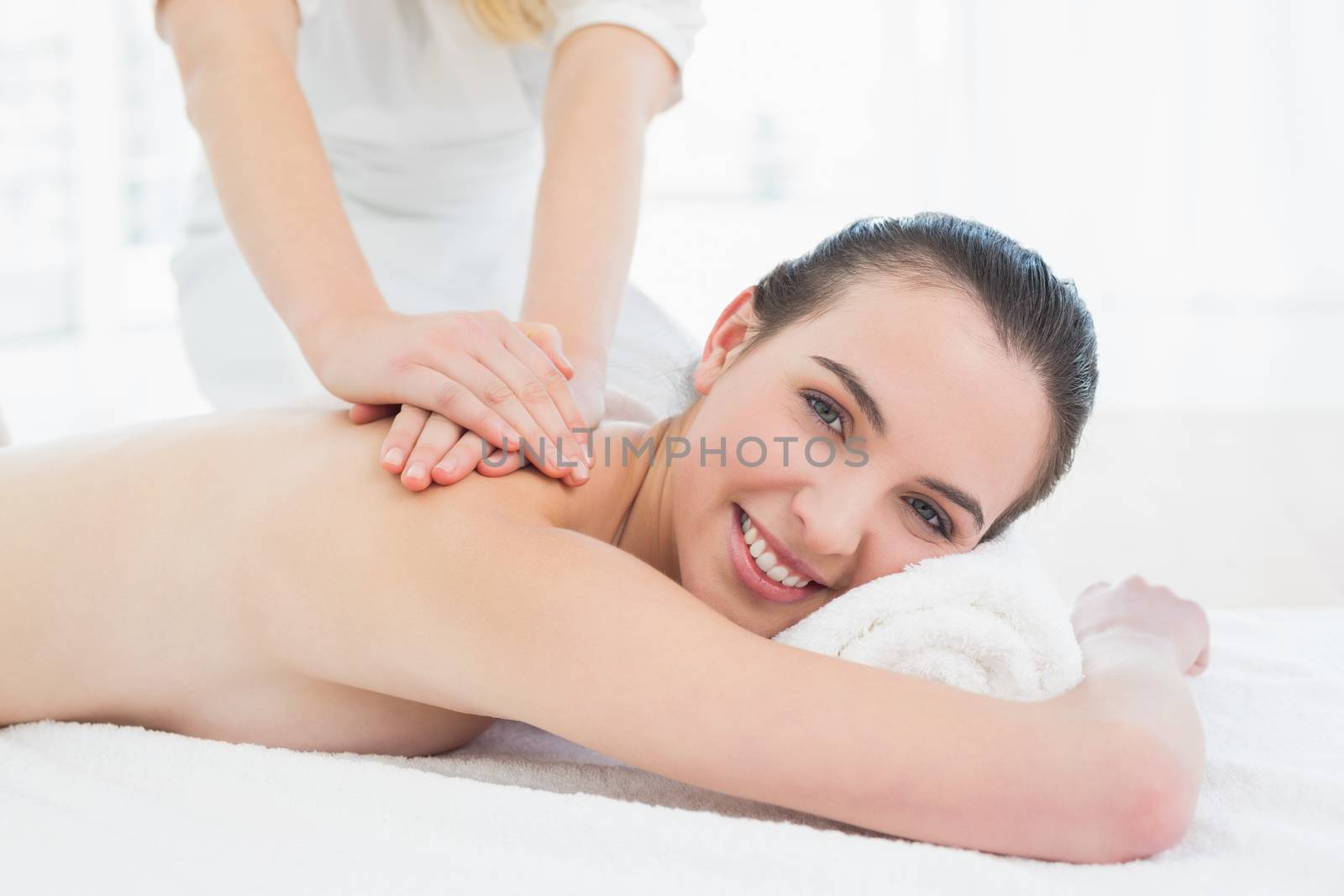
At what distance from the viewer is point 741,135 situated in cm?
397

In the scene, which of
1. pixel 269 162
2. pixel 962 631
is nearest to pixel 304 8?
pixel 269 162

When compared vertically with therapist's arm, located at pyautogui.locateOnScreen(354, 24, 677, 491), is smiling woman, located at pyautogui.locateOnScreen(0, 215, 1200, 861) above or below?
below

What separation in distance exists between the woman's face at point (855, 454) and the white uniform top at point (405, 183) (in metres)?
0.68

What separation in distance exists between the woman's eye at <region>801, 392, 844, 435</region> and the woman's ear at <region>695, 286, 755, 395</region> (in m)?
0.17

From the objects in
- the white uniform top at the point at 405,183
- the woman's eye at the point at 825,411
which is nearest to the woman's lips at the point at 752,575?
the woman's eye at the point at 825,411

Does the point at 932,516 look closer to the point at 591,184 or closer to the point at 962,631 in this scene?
the point at 962,631

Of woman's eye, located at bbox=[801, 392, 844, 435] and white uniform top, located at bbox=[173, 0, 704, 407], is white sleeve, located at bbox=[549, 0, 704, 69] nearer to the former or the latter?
white uniform top, located at bbox=[173, 0, 704, 407]

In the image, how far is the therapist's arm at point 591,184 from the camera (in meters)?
1.37

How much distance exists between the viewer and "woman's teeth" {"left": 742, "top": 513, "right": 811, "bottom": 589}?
1.08 metres

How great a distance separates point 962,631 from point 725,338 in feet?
1.49

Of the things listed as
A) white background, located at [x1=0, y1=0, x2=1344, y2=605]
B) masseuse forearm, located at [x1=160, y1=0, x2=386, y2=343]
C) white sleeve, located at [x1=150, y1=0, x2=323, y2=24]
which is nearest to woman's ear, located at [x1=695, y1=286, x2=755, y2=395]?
masseuse forearm, located at [x1=160, y1=0, x2=386, y2=343]

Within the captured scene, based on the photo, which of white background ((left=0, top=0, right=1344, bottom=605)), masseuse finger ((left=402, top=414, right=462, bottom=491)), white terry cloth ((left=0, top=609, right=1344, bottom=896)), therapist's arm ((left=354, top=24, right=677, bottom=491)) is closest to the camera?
white terry cloth ((left=0, top=609, right=1344, bottom=896))

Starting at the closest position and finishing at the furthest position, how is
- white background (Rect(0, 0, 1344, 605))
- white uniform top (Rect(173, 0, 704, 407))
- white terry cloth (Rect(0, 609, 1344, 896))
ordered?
white terry cloth (Rect(0, 609, 1344, 896)) → white uniform top (Rect(173, 0, 704, 407)) → white background (Rect(0, 0, 1344, 605))

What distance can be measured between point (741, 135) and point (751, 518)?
3.10 m
